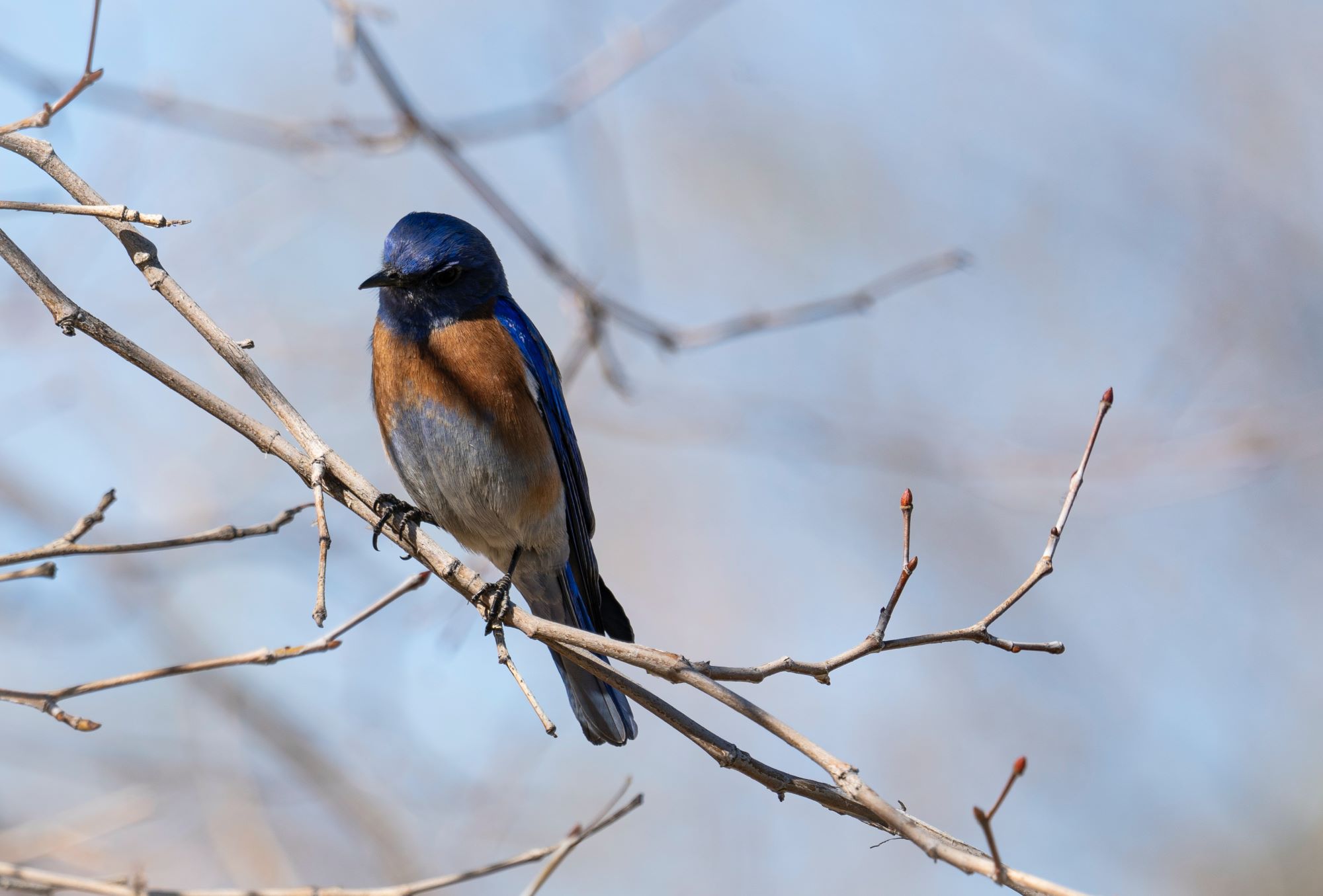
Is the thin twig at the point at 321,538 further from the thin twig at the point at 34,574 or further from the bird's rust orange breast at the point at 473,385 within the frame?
the bird's rust orange breast at the point at 473,385

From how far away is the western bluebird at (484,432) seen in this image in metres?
4.90

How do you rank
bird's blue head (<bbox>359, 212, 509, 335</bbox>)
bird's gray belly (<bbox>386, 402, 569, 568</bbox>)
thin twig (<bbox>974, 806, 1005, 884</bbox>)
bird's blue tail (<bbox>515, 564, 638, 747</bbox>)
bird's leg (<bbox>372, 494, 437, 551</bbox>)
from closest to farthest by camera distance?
thin twig (<bbox>974, 806, 1005, 884</bbox>), bird's leg (<bbox>372, 494, 437, 551</bbox>), bird's blue tail (<bbox>515, 564, 638, 747</bbox>), bird's gray belly (<bbox>386, 402, 569, 568</bbox>), bird's blue head (<bbox>359, 212, 509, 335</bbox>)

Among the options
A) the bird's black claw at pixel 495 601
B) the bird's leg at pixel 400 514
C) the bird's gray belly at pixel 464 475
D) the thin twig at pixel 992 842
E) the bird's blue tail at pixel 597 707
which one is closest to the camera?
the thin twig at pixel 992 842

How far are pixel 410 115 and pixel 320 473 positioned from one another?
2479mm

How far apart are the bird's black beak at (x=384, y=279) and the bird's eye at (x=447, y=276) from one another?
17cm

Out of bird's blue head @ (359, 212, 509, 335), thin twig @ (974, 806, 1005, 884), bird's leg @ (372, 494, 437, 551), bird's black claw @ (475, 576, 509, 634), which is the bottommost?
thin twig @ (974, 806, 1005, 884)

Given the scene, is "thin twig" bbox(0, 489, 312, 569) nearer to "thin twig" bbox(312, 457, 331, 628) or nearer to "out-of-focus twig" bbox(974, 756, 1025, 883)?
"thin twig" bbox(312, 457, 331, 628)

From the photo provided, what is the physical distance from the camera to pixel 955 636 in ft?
9.00

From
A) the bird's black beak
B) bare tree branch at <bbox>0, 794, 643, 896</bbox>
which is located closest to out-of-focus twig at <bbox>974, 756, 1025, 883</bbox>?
bare tree branch at <bbox>0, 794, 643, 896</bbox>

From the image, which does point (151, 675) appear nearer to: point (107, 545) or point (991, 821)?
point (107, 545)

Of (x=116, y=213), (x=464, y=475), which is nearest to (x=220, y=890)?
(x=116, y=213)

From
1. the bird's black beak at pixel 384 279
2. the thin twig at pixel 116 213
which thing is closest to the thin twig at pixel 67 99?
the thin twig at pixel 116 213

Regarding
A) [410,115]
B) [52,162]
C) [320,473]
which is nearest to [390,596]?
[320,473]

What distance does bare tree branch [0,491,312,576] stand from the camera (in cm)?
272
